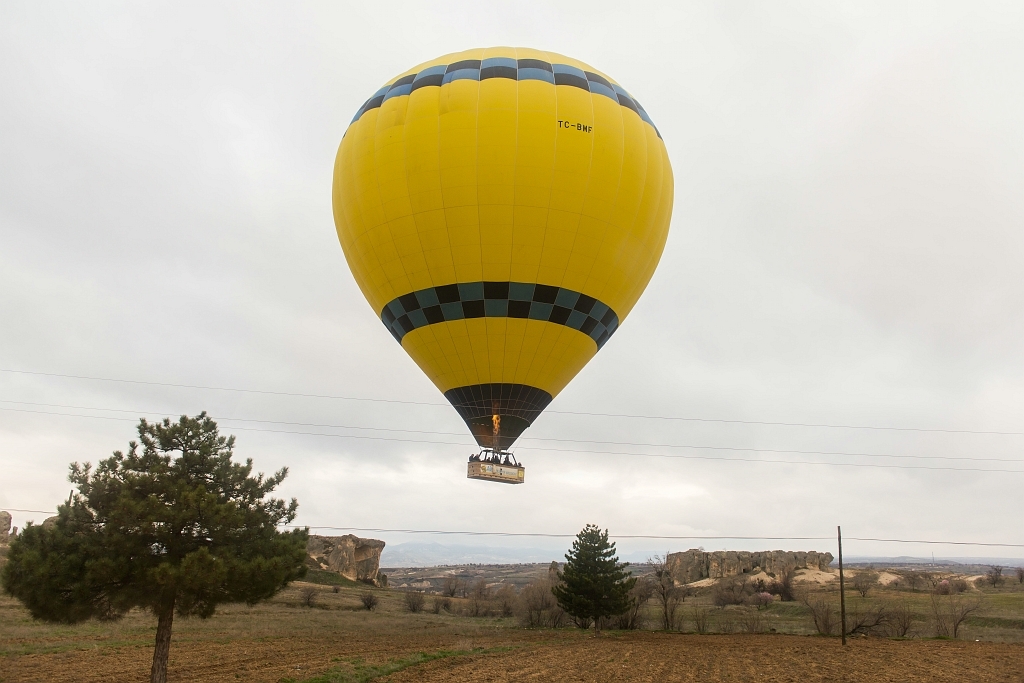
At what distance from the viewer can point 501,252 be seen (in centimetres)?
2286

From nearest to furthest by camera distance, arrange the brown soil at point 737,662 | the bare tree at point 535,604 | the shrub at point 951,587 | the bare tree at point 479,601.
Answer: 1. the brown soil at point 737,662
2. the bare tree at point 535,604
3. the bare tree at point 479,601
4. the shrub at point 951,587

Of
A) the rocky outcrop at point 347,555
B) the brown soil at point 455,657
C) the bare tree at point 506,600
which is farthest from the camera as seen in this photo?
the rocky outcrop at point 347,555

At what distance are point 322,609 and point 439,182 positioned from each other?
3412 centimetres

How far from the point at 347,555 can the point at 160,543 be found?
59.3 meters

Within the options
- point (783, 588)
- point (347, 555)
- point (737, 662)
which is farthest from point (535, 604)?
point (783, 588)

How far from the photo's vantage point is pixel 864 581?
64750 mm

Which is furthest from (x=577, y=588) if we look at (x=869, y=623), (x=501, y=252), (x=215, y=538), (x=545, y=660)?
(x=215, y=538)

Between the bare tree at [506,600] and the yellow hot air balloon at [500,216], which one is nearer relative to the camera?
the yellow hot air balloon at [500,216]

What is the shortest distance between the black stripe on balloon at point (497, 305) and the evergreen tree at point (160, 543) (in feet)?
31.2

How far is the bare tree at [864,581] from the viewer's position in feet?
198

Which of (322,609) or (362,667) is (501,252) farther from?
(322,609)

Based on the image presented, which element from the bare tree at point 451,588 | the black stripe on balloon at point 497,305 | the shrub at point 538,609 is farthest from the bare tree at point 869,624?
the bare tree at point 451,588

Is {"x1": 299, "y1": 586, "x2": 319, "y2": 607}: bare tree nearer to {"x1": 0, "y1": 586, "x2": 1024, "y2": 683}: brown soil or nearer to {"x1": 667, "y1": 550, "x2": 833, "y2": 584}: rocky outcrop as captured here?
{"x1": 0, "y1": 586, "x2": 1024, "y2": 683}: brown soil

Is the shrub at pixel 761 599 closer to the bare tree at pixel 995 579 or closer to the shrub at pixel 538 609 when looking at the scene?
the bare tree at pixel 995 579
